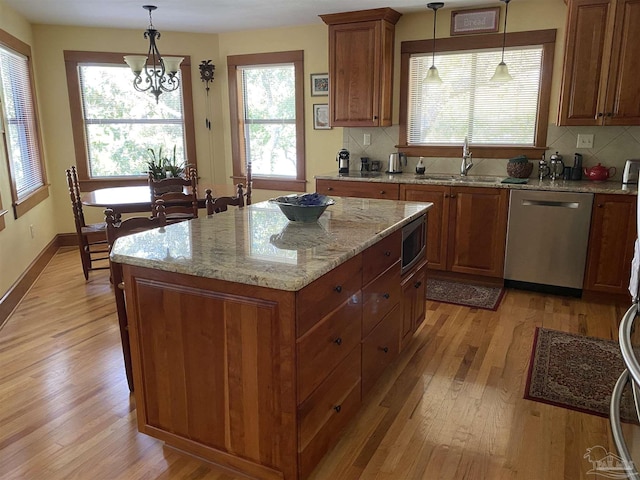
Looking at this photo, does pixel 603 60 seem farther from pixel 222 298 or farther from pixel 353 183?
pixel 222 298

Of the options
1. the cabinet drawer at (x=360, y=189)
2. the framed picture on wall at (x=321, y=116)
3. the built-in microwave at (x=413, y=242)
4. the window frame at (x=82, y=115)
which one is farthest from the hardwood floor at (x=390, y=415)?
the framed picture on wall at (x=321, y=116)

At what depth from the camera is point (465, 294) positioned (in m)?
4.00

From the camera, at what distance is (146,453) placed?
2.05 meters

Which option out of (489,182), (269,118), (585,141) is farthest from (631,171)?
(269,118)

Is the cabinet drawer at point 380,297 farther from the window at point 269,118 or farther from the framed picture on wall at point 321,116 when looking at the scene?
the window at point 269,118

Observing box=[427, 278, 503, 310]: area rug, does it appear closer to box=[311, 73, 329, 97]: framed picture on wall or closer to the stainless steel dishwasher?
the stainless steel dishwasher

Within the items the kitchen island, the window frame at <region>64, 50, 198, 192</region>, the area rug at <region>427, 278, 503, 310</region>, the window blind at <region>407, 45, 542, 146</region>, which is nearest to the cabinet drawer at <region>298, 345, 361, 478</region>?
the kitchen island

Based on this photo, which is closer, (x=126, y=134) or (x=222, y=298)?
(x=222, y=298)

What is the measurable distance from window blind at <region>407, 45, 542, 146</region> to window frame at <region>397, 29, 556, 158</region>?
0.15ft

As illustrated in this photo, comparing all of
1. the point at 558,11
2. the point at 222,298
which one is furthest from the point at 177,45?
the point at 222,298

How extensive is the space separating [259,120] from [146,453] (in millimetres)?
4293

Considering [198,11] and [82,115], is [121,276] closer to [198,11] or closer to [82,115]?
[198,11]

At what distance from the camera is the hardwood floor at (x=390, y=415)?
1.97 m

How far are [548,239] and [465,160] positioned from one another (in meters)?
1.07
